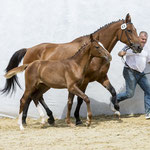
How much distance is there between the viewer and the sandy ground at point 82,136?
5.23m

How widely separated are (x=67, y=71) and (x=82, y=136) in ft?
4.44

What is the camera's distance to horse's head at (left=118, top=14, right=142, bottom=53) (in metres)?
7.22

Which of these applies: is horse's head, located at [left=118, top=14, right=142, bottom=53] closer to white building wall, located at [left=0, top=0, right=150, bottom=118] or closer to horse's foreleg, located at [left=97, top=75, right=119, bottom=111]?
horse's foreleg, located at [left=97, top=75, right=119, bottom=111]

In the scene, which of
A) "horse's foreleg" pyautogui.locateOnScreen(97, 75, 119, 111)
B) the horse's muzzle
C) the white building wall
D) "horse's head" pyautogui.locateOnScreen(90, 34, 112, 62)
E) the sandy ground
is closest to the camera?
the sandy ground

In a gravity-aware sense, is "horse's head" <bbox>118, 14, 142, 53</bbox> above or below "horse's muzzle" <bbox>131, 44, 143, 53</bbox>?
above

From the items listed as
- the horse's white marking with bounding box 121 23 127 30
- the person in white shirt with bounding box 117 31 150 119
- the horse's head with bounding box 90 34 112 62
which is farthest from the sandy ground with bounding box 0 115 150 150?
the horse's white marking with bounding box 121 23 127 30

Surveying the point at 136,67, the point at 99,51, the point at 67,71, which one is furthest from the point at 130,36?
the point at 67,71

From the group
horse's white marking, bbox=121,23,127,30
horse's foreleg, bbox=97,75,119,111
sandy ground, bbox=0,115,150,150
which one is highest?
horse's white marking, bbox=121,23,127,30

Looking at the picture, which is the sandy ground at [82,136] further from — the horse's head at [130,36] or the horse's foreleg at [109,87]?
the horse's head at [130,36]

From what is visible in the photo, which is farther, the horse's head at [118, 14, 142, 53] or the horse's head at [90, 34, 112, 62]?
the horse's head at [118, 14, 142, 53]

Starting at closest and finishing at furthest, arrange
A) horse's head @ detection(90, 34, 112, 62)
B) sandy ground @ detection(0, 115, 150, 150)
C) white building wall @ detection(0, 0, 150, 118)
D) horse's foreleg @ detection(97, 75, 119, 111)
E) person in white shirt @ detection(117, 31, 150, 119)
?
1. sandy ground @ detection(0, 115, 150, 150)
2. horse's head @ detection(90, 34, 112, 62)
3. horse's foreleg @ detection(97, 75, 119, 111)
4. person in white shirt @ detection(117, 31, 150, 119)
5. white building wall @ detection(0, 0, 150, 118)

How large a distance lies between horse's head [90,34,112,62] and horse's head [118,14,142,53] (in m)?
0.75

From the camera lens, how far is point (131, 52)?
25.5ft

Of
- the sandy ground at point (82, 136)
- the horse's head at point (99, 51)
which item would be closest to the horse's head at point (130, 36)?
the horse's head at point (99, 51)
